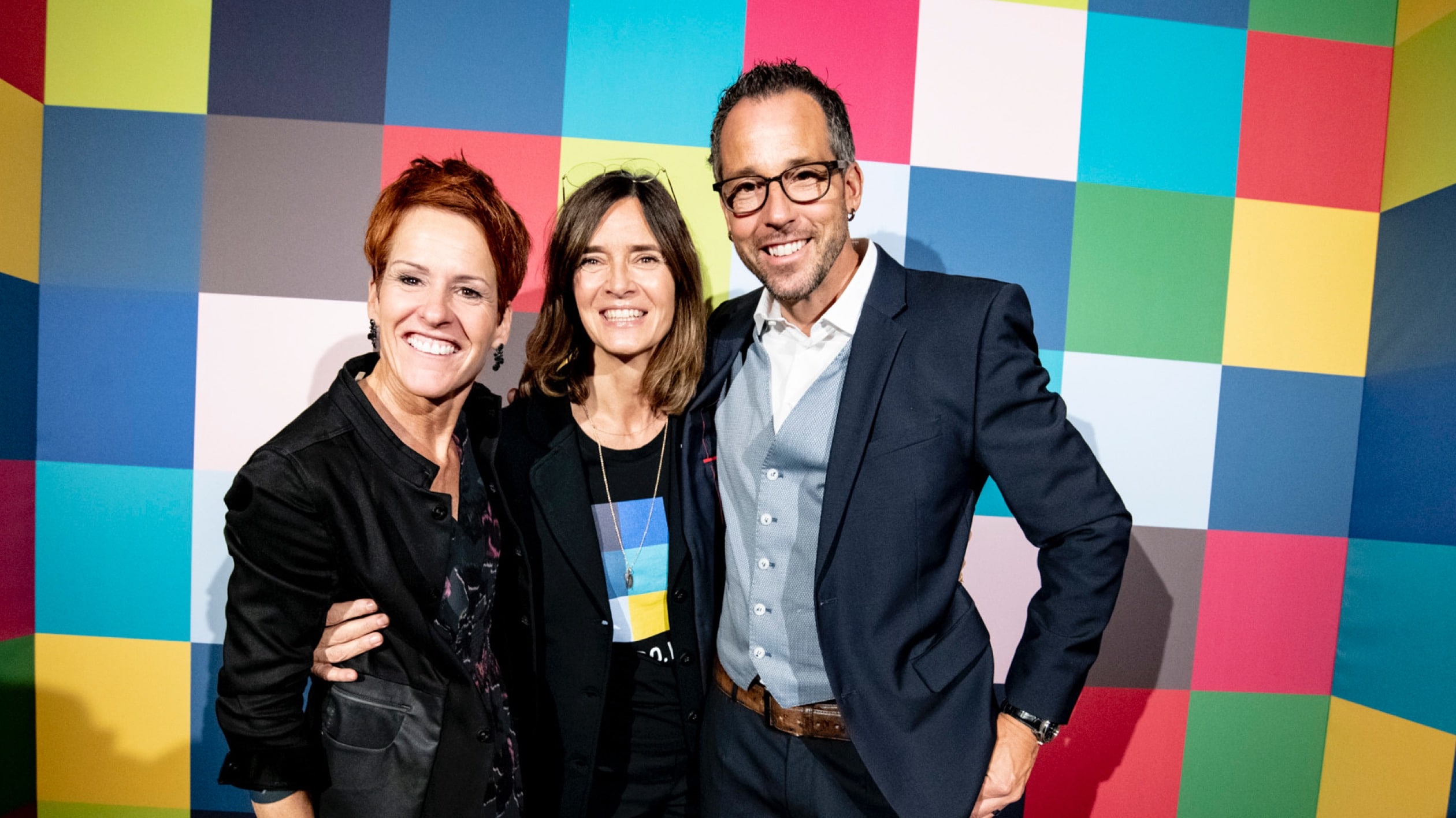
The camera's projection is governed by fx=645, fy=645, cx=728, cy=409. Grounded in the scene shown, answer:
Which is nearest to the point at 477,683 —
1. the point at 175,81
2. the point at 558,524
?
the point at 558,524

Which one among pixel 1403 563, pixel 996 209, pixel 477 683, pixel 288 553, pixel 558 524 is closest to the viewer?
pixel 288 553

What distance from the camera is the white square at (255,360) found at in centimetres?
229

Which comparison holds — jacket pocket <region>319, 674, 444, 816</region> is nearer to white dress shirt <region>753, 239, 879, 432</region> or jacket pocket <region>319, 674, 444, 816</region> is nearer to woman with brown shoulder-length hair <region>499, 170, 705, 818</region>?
woman with brown shoulder-length hair <region>499, 170, 705, 818</region>

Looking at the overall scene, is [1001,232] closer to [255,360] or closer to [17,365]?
[255,360]

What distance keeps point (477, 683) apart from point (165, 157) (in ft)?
7.48

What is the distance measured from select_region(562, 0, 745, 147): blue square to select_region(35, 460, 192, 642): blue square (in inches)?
76.8

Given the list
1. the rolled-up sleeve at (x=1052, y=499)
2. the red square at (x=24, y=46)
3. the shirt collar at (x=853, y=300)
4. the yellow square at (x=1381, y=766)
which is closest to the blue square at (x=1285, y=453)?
the yellow square at (x=1381, y=766)

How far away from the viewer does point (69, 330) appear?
7.46ft

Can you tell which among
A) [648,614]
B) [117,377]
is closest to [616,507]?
[648,614]

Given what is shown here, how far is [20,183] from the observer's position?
2.20 m

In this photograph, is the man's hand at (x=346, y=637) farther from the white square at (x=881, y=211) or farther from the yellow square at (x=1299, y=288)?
the yellow square at (x=1299, y=288)

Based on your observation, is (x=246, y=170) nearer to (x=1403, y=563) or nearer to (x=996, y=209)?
(x=996, y=209)

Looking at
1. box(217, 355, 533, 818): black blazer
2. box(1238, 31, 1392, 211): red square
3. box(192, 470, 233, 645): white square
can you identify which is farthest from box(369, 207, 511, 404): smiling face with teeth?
box(1238, 31, 1392, 211): red square

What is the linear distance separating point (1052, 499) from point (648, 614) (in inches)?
40.0
